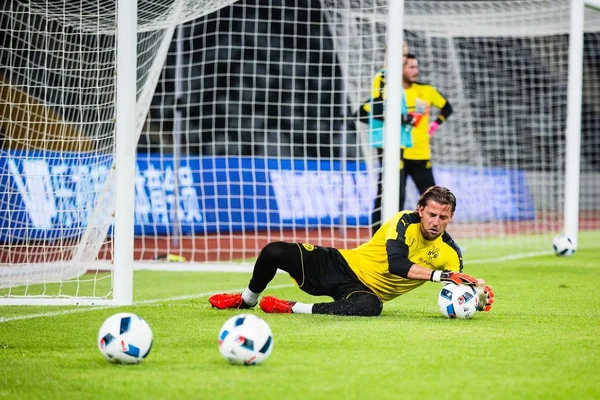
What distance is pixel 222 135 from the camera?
1816 cm

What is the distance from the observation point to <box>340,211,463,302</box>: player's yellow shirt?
20.6 ft

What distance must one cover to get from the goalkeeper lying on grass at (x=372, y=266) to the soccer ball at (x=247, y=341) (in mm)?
1884

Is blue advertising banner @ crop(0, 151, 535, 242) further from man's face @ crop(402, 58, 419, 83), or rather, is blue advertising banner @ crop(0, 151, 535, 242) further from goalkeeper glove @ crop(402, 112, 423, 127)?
man's face @ crop(402, 58, 419, 83)

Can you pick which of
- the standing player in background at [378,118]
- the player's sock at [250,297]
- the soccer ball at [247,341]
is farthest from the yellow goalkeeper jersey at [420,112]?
the soccer ball at [247,341]

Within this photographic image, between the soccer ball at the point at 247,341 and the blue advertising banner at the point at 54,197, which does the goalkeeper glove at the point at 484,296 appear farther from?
the blue advertising banner at the point at 54,197

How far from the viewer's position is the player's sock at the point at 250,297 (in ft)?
22.0

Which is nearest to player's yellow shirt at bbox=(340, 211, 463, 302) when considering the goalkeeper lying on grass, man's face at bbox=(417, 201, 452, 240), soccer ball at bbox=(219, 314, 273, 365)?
the goalkeeper lying on grass

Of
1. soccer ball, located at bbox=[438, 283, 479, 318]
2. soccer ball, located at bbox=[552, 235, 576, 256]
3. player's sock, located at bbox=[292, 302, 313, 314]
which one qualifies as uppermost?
soccer ball, located at bbox=[438, 283, 479, 318]

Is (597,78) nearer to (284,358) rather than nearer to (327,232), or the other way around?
(327,232)

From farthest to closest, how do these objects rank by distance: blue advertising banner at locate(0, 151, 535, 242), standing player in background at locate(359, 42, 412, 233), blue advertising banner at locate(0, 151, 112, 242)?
1. blue advertising banner at locate(0, 151, 535, 242)
2. standing player in background at locate(359, 42, 412, 233)
3. blue advertising banner at locate(0, 151, 112, 242)

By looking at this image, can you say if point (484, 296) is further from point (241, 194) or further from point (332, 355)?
point (241, 194)

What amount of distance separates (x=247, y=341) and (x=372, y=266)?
2.30 meters

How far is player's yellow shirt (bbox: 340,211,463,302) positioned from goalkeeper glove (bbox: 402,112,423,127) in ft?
12.2

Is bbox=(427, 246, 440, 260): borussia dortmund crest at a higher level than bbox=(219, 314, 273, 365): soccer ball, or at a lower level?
higher
